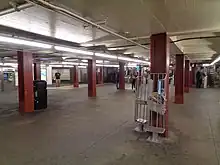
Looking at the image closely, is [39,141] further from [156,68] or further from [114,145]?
[156,68]

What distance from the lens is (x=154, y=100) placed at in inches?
163

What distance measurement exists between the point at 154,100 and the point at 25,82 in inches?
196

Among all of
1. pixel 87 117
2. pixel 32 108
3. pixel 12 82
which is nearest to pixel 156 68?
pixel 87 117

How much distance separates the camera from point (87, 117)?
625 centimetres

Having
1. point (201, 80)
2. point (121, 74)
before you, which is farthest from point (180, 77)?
point (201, 80)

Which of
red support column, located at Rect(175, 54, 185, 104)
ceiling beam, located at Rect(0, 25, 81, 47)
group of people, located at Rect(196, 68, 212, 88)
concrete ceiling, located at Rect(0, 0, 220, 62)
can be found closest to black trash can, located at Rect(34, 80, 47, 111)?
ceiling beam, located at Rect(0, 25, 81, 47)

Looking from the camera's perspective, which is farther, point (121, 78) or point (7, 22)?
point (121, 78)

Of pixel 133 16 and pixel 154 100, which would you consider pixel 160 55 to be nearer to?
pixel 154 100

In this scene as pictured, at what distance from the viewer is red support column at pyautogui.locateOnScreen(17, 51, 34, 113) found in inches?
279

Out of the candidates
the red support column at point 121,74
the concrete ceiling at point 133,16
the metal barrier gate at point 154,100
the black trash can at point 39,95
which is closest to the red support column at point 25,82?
the black trash can at point 39,95

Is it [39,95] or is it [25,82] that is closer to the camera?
[25,82]

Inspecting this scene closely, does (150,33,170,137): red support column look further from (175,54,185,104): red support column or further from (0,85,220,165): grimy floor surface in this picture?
(175,54,185,104): red support column

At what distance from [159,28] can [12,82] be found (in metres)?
16.7

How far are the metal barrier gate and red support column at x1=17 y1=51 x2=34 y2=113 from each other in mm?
4437
